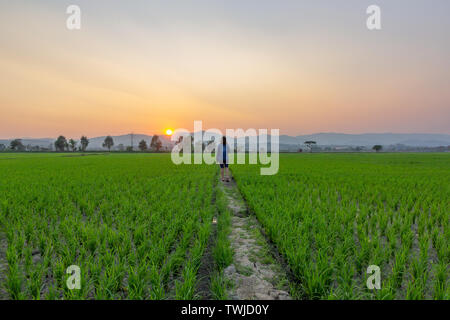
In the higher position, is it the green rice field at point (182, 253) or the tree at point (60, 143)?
the tree at point (60, 143)

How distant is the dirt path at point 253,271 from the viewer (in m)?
2.08

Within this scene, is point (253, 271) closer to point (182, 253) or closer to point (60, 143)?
point (182, 253)

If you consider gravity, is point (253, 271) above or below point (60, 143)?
below

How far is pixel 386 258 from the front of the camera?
252 cm

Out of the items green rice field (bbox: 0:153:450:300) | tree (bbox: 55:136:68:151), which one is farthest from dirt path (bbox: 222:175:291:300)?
tree (bbox: 55:136:68:151)

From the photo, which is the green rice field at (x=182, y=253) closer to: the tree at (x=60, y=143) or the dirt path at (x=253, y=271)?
the dirt path at (x=253, y=271)

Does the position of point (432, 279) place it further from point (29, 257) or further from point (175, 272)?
point (29, 257)

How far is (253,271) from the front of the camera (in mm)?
2461

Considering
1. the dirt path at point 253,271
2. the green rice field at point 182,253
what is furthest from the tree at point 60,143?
the dirt path at point 253,271

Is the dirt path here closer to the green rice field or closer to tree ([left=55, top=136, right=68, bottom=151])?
the green rice field

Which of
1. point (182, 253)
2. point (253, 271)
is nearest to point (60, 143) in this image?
point (182, 253)
